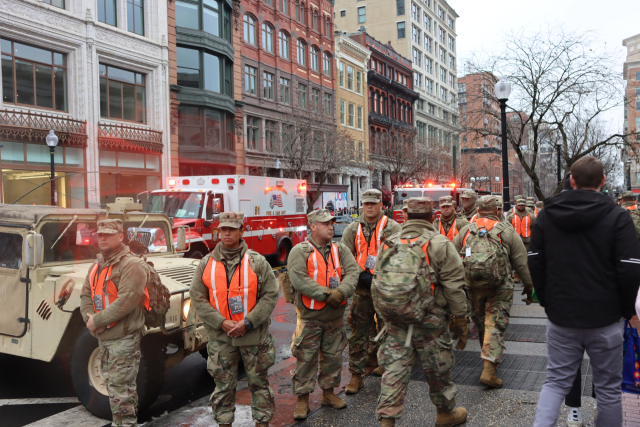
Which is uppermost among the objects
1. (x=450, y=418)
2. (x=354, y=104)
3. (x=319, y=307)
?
(x=354, y=104)

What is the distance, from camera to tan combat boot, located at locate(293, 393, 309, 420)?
4.69 meters

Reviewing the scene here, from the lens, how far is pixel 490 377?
5.25 metres

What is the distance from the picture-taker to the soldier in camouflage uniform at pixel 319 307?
187 inches

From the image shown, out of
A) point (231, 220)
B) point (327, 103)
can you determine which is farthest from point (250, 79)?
point (231, 220)

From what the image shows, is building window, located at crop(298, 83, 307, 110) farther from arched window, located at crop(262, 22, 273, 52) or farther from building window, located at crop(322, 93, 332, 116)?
arched window, located at crop(262, 22, 273, 52)

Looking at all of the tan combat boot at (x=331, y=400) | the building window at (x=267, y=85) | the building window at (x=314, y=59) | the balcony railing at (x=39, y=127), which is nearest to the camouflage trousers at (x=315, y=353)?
the tan combat boot at (x=331, y=400)

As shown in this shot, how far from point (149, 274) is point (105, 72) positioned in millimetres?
22246

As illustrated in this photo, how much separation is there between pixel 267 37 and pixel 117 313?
33881 mm

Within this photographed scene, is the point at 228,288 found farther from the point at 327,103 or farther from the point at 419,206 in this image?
the point at 327,103

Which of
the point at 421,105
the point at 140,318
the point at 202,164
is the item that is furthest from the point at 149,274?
the point at 421,105

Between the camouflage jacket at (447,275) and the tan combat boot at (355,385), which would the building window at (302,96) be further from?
the camouflage jacket at (447,275)

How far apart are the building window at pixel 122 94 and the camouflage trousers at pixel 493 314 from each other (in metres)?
22.3

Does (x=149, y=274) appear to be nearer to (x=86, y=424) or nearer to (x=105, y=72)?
(x=86, y=424)

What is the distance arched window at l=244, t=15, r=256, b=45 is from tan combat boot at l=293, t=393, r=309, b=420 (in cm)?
3128
